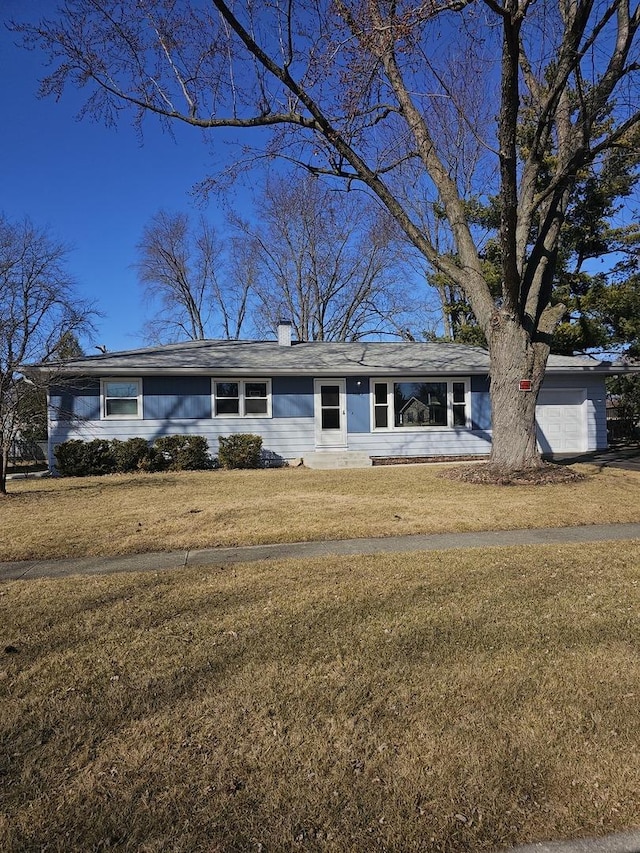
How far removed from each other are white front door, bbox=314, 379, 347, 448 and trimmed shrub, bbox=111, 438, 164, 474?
481 centimetres

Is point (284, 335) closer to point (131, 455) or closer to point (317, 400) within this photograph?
point (317, 400)

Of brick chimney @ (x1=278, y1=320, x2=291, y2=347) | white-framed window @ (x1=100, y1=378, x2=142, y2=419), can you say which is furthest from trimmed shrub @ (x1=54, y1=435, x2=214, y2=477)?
brick chimney @ (x1=278, y1=320, x2=291, y2=347)

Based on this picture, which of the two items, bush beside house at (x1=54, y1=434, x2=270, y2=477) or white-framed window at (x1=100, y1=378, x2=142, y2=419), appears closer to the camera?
bush beside house at (x1=54, y1=434, x2=270, y2=477)

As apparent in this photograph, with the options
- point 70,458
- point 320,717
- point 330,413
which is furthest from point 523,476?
point 70,458

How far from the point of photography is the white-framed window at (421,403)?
659 inches

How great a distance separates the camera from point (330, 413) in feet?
54.4

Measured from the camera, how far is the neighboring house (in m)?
15.2

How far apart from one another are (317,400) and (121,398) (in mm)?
5653

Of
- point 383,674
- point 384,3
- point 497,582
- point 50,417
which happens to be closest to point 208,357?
point 50,417

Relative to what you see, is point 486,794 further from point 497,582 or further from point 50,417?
point 50,417

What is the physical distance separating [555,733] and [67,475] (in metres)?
13.9

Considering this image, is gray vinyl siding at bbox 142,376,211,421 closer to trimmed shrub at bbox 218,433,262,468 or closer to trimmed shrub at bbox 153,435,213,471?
trimmed shrub at bbox 153,435,213,471

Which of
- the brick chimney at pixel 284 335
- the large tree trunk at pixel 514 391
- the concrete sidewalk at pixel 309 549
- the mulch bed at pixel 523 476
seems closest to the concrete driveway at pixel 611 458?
the mulch bed at pixel 523 476

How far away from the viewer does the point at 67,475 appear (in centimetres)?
1406
